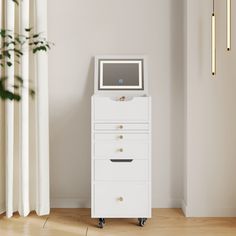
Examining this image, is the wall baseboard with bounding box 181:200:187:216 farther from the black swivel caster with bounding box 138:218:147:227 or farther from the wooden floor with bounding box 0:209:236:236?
the black swivel caster with bounding box 138:218:147:227

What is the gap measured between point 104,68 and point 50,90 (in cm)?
49

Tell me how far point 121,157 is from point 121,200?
307 mm

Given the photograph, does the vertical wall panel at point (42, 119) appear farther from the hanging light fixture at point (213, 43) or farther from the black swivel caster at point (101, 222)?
the hanging light fixture at point (213, 43)

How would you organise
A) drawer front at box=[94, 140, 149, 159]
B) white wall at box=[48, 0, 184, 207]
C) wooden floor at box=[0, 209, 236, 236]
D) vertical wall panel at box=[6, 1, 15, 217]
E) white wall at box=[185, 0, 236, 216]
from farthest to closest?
white wall at box=[48, 0, 184, 207] < white wall at box=[185, 0, 236, 216] < vertical wall panel at box=[6, 1, 15, 217] < drawer front at box=[94, 140, 149, 159] < wooden floor at box=[0, 209, 236, 236]

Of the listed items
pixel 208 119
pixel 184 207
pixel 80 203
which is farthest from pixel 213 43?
pixel 80 203

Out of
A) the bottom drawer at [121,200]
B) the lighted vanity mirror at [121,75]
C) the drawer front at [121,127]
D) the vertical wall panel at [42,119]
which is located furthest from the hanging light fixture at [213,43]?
the vertical wall panel at [42,119]

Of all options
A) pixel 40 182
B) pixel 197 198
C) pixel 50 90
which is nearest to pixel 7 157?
pixel 40 182

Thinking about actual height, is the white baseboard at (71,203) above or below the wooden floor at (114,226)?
above

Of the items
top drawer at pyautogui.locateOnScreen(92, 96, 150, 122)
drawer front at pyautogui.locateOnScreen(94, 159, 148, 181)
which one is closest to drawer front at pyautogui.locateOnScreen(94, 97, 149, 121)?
Answer: top drawer at pyautogui.locateOnScreen(92, 96, 150, 122)

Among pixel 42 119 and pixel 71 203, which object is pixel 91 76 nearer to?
pixel 42 119

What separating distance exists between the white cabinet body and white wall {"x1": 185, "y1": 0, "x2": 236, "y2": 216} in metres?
0.47

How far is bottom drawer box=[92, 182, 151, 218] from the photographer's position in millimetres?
3326

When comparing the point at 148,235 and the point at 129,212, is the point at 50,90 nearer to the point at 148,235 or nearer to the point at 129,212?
the point at 129,212

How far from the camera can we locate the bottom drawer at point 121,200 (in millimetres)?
3326
